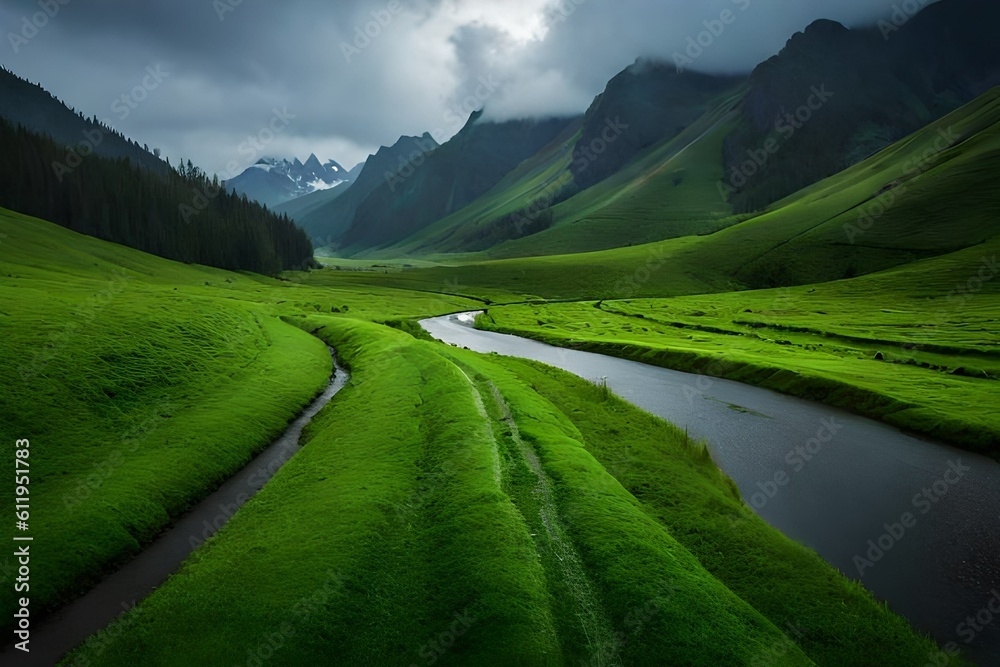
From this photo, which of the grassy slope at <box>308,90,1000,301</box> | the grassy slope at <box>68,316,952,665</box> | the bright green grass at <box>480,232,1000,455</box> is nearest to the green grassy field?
the grassy slope at <box>68,316,952,665</box>

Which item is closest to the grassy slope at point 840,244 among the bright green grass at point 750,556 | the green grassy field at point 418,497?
the green grassy field at point 418,497

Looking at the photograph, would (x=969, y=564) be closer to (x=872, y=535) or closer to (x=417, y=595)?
(x=872, y=535)

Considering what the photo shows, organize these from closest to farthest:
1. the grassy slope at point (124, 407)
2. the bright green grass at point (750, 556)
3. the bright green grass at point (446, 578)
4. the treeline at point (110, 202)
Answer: the bright green grass at point (446, 578) < the bright green grass at point (750, 556) < the grassy slope at point (124, 407) < the treeline at point (110, 202)

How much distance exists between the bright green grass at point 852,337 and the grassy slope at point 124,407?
4537 cm

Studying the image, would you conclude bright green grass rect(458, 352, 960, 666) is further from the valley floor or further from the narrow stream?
the narrow stream

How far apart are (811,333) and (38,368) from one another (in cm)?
8741

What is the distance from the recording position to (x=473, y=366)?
1729 inches

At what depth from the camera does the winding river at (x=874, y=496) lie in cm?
1678

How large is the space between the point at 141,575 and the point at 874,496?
33.7 metres

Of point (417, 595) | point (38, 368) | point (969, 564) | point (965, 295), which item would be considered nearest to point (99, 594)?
point (417, 595)

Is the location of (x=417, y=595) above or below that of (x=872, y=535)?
above

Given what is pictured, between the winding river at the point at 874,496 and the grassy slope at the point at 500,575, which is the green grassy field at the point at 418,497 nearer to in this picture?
the grassy slope at the point at 500,575

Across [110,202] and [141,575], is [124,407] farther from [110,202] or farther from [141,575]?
[110,202]

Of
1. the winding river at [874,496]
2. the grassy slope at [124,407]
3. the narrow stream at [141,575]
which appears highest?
the grassy slope at [124,407]
